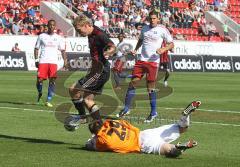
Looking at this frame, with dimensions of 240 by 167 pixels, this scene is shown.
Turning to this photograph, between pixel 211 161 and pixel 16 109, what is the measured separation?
29.3ft

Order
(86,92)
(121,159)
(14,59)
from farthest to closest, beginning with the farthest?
(14,59)
(86,92)
(121,159)

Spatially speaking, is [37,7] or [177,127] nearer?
[177,127]

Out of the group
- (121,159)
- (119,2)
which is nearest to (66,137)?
(121,159)

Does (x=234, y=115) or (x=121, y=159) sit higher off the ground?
(x=121, y=159)

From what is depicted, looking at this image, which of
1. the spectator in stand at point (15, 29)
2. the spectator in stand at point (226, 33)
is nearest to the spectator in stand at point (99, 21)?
the spectator in stand at point (15, 29)

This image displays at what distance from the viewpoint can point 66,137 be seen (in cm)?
1338

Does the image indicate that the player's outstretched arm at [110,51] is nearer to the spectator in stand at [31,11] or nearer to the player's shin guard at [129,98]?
the player's shin guard at [129,98]

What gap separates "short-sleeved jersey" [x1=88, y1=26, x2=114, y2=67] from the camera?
1283cm

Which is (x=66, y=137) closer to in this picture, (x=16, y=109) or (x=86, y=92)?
(x=86, y=92)

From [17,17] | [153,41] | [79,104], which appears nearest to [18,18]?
[17,17]

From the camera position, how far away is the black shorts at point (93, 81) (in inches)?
509

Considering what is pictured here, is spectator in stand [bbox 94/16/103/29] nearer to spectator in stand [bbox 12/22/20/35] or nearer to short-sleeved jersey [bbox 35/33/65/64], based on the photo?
spectator in stand [bbox 12/22/20/35]

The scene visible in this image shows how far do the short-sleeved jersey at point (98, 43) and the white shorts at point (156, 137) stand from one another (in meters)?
2.25

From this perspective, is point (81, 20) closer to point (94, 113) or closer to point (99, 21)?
point (94, 113)
